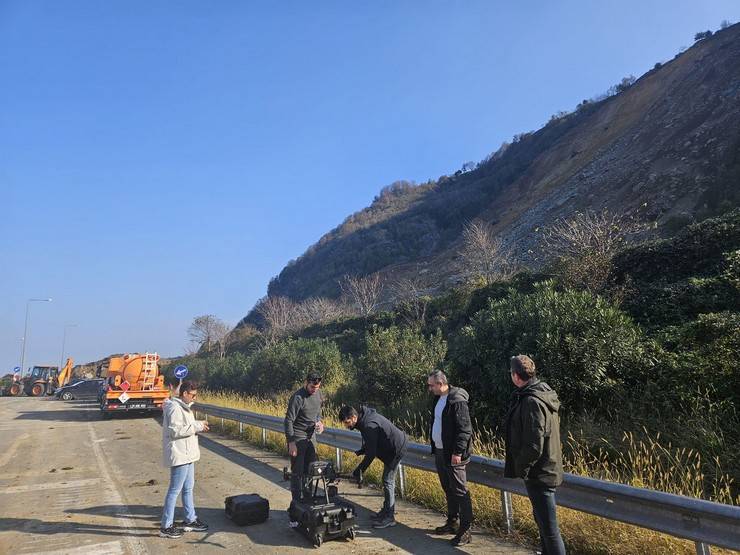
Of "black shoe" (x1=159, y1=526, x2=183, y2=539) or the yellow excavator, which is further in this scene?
the yellow excavator

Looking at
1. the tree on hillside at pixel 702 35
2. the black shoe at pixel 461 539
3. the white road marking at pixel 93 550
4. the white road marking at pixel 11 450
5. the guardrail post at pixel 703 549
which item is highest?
the tree on hillside at pixel 702 35

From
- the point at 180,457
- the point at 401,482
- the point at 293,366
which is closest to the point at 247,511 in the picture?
the point at 180,457

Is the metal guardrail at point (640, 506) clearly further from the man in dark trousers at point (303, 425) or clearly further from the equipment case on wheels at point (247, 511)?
the equipment case on wheels at point (247, 511)

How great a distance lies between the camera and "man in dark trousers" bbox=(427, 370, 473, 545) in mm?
5258

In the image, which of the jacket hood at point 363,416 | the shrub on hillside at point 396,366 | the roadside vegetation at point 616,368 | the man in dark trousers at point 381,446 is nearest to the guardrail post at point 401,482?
the roadside vegetation at point 616,368

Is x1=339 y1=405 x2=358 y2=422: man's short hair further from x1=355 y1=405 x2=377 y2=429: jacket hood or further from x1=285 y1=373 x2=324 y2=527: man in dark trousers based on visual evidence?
x1=285 y1=373 x2=324 y2=527: man in dark trousers

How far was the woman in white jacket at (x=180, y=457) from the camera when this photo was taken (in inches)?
230

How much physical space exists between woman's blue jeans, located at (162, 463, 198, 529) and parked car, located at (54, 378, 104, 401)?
1213 inches

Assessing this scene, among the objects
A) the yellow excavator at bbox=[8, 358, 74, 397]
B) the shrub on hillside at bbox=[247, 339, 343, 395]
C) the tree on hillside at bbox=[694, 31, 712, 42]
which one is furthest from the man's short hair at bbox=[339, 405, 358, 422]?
the tree on hillside at bbox=[694, 31, 712, 42]

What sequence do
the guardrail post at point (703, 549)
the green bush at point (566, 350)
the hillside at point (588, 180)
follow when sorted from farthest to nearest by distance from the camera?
1. the hillside at point (588, 180)
2. the green bush at point (566, 350)
3. the guardrail post at point (703, 549)

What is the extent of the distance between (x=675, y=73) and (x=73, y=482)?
235ft

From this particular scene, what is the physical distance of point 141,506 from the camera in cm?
701

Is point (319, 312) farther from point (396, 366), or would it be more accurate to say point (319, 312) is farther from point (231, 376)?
point (396, 366)

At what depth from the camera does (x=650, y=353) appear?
Answer: 327 inches
